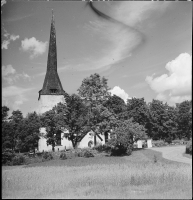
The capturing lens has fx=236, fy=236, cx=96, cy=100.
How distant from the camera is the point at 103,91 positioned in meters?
22.0

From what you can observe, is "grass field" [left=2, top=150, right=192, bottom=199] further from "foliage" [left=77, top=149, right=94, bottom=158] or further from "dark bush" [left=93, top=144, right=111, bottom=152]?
"foliage" [left=77, top=149, right=94, bottom=158]

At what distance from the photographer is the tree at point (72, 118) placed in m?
25.5

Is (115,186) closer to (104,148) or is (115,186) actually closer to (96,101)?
(104,148)

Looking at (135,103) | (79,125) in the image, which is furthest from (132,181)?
(135,103)

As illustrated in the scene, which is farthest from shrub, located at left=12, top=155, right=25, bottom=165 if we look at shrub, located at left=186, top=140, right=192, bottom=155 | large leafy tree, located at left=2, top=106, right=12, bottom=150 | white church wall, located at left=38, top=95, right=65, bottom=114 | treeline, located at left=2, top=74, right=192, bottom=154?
white church wall, located at left=38, top=95, right=65, bottom=114

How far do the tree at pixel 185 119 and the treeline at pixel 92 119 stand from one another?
4822 millimetres

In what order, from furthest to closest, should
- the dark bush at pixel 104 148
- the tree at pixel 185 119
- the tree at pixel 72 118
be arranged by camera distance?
the tree at pixel 72 118 → the dark bush at pixel 104 148 → the tree at pixel 185 119

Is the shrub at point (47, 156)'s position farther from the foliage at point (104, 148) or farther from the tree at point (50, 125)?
the tree at point (50, 125)

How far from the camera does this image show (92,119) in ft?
77.5

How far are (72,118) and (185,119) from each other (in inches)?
691

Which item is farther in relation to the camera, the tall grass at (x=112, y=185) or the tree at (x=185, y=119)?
the tree at (x=185, y=119)

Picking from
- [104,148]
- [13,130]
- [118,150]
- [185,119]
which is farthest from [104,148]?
[185,119]

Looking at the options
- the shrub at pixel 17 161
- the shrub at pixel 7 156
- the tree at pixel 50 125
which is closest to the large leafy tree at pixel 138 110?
the tree at pixel 50 125

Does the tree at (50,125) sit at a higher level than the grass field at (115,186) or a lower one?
higher
